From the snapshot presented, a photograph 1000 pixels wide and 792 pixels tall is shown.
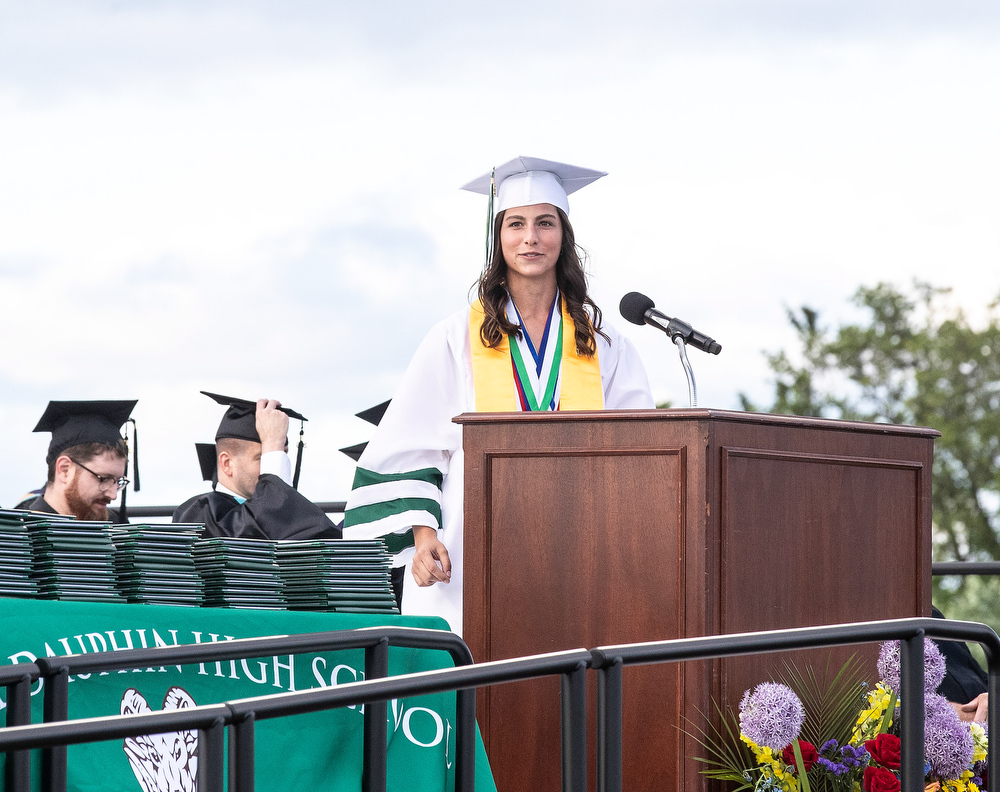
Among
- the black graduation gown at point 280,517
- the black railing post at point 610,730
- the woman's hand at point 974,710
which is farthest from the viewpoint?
the black graduation gown at point 280,517

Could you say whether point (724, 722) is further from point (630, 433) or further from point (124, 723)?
point (124, 723)

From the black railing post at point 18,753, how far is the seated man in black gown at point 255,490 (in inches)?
116

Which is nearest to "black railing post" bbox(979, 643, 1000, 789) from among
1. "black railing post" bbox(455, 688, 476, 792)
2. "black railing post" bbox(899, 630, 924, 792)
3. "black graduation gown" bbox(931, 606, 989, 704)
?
"black railing post" bbox(899, 630, 924, 792)

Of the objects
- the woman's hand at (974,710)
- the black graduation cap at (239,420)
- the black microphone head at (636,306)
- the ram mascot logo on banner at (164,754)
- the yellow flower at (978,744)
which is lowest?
the woman's hand at (974,710)

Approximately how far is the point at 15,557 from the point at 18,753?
0.70 m

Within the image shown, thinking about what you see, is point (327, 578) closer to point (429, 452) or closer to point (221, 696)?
point (221, 696)

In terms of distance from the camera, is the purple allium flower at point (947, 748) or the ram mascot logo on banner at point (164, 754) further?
the purple allium flower at point (947, 748)

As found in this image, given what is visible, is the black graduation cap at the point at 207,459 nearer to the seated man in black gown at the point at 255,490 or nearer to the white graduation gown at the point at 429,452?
the seated man in black gown at the point at 255,490

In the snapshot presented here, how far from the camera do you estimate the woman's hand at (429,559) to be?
13.0ft

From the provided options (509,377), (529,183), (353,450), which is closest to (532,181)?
(529,183)

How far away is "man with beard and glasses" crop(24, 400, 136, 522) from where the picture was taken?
5785mm

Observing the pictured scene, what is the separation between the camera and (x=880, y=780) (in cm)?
285

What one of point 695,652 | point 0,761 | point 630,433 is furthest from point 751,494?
point 0,761

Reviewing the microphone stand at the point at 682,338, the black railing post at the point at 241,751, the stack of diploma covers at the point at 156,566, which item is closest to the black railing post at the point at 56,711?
the black railing post at the point at 241,751
